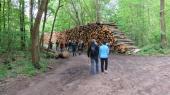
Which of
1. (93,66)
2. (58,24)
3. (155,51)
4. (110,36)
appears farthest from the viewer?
(58,24)

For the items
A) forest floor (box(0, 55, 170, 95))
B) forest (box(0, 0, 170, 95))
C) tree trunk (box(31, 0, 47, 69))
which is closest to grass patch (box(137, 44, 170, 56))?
forest (box(0, 0, 170, 95))

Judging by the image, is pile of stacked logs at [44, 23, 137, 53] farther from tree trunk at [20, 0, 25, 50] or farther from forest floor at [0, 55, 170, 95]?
forest floor at [0, 55, 170, 95]

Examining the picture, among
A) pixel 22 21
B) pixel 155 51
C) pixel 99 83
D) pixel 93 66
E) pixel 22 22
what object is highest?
pixel 22 21

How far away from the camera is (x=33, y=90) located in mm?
14492

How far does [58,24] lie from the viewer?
5900cm

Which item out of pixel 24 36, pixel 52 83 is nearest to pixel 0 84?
pixel 52 83

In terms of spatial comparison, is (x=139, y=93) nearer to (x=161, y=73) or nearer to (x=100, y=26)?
(x=161, y=73)

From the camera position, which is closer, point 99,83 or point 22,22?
point 99,83

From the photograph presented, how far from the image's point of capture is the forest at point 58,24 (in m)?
21.1

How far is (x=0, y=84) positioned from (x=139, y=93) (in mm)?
7590

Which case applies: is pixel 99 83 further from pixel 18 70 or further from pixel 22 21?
pixel 22 21

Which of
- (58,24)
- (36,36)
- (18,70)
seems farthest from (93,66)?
(58,24)

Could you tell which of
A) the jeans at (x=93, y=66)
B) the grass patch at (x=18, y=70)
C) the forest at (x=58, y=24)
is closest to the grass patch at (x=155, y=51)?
the forest at (x=58, y=24)

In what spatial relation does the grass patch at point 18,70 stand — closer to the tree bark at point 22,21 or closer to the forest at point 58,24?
the forest at point 58,24
